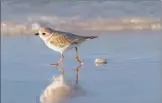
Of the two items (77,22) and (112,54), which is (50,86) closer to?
(112,54)

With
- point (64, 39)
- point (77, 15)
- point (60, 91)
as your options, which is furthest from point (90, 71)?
point (77, 15)

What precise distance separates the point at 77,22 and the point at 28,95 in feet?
6.41

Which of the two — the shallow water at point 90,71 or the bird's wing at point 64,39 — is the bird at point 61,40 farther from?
the shallow water at point 90,71

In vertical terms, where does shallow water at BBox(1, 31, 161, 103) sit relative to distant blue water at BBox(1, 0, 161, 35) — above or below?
below

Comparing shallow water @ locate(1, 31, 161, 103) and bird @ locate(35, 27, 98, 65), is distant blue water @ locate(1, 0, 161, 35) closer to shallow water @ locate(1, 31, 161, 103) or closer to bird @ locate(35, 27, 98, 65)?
shallow water @ locate(1, 31, 161, 103)

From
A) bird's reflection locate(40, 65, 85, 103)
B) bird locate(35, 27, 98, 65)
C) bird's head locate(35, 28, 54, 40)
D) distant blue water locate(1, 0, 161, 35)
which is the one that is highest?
distant blue water locate(1, 0, 161, 35)

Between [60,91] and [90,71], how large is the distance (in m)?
0.60

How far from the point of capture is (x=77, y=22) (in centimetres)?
556

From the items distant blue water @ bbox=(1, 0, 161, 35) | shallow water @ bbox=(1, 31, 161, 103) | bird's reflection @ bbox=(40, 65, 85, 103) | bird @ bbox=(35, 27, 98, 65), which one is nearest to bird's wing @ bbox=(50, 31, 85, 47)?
bird @ bbox=(35, 27, 98, 65)

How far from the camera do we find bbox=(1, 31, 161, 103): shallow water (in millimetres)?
3742

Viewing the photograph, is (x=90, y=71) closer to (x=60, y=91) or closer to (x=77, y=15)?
(x=60, y=91)

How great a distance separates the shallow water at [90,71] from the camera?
3.74 m

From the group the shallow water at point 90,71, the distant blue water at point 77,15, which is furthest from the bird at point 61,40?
the distant blue water at point 77,15

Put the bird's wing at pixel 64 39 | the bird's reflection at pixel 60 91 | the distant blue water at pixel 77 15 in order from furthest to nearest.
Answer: the distant blue water at pixel 77 15 → the bird's wing at pixel 64 39 → the bird's reflection at pixel 60 91
